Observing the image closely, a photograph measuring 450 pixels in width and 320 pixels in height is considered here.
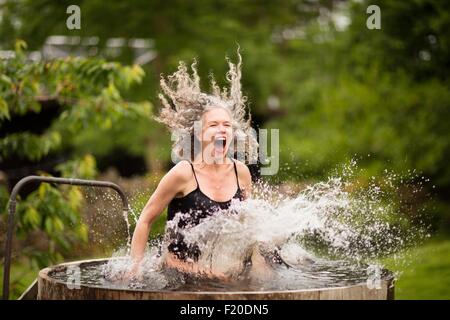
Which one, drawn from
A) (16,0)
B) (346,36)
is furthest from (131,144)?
(346,36)

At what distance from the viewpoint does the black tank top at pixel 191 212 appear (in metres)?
4.01

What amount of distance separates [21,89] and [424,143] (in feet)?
23.3

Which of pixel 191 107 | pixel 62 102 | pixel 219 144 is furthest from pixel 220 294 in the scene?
pixel 62 102

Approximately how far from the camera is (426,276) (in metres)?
8.47

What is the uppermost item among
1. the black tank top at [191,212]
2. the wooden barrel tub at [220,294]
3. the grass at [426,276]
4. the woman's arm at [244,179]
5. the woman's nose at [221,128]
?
the woman's nose at [221,128]

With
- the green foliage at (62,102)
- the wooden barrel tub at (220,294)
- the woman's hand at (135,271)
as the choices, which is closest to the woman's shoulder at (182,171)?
the woman's hand at (135,271)

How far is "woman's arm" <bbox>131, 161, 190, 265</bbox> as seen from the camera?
3939 millimetres

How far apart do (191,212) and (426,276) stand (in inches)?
205

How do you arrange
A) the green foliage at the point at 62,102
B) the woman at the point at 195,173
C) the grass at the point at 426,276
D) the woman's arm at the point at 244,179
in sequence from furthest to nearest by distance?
the grass at the point at 426,276 → the green foliage at the point at 62,102 → the woman's arm at the point at 244,179 → the woman at the point at 195,173

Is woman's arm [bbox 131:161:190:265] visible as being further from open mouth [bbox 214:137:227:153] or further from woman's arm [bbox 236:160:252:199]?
woman's arm [bbox 236:160:252:199]

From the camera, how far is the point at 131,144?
18.2 meters

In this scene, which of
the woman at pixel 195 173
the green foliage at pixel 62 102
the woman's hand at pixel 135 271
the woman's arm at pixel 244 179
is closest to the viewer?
the woman's hand at pixel 135 271

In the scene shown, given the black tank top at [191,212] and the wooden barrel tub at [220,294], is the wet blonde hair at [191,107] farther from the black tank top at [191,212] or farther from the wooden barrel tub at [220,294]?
the wooden barrel tub at [220,294]

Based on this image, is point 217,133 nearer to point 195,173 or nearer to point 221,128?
point 221,128
